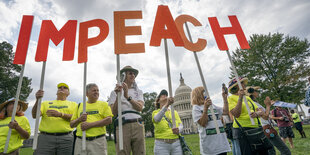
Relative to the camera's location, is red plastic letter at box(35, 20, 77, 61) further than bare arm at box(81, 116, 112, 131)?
Yes

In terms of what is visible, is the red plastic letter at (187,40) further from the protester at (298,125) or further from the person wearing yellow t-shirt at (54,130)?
the protester at (298,125)

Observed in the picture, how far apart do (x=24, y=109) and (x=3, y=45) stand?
24082mm

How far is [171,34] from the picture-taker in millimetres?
3410

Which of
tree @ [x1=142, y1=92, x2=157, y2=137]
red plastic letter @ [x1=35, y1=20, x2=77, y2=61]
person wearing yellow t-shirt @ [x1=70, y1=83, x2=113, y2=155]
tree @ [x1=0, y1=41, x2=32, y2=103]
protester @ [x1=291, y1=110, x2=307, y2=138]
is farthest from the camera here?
tree @ [x1=142, y1=92, x2=157, y2=137]

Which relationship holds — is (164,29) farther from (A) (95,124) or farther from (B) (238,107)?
(A) (95,124)

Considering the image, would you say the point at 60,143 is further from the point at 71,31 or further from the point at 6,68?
the point at 6,68

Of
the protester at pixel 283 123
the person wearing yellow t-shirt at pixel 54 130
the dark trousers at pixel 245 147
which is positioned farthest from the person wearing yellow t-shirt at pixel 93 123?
the protester at pixel 283 123

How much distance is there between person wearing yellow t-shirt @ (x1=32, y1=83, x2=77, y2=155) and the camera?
3.38m

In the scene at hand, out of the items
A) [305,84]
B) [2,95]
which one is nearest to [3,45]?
[2,95]

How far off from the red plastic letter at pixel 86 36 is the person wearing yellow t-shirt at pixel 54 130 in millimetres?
1287

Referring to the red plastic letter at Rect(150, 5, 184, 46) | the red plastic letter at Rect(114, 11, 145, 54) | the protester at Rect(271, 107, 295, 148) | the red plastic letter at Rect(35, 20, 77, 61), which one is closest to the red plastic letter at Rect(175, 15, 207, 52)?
the red plastic letter at Rect(150, 5, 184, 46)

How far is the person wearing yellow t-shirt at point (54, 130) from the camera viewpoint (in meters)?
3.38

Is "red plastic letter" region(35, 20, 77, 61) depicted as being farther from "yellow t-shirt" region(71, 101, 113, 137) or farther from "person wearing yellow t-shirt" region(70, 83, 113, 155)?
"yellow t-shirt" region(71, 101, 113, 137)

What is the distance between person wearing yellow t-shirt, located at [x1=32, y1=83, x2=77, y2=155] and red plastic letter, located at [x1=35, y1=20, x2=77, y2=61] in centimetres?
108
